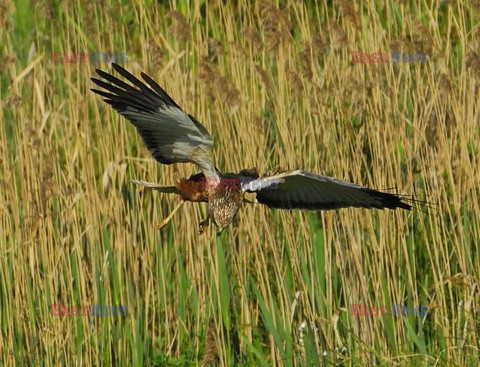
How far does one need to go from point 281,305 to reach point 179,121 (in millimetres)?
1116

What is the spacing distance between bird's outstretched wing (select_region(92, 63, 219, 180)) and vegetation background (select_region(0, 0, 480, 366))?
0.55 metres

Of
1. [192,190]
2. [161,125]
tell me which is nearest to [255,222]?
[192,190]

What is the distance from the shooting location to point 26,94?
15.6ft

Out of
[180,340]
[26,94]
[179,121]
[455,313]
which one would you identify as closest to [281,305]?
[180,340]

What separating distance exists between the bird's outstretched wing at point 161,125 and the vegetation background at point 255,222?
546mm

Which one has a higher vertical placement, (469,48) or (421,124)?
(469,48)

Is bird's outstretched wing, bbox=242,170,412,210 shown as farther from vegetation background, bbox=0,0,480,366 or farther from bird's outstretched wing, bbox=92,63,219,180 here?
bird's outstretched wing, bbox=92,63,219,180

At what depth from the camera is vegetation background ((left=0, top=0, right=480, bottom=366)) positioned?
4008 mm

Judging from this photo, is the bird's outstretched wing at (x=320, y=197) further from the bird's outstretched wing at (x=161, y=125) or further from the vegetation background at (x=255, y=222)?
the bird's outstretched wing at (x=161, y=125)

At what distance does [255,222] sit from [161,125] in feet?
3.17

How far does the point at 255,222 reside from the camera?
13.9 feet

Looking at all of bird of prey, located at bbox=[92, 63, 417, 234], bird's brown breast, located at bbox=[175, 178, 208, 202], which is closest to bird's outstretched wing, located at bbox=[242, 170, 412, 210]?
bird of prey, located at bbox=[92, 63, 417, 234]

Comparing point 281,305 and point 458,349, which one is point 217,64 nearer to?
point 281,305

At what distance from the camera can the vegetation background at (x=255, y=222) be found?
4.01m
